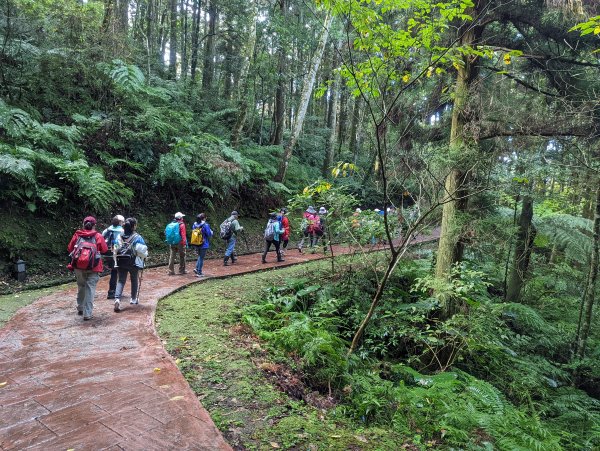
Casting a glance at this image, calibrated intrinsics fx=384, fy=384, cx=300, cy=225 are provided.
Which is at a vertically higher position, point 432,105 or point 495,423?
point 432,105

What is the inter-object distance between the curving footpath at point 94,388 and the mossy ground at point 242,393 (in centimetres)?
21

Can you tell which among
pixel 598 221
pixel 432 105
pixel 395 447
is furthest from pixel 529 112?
pixel 395 447

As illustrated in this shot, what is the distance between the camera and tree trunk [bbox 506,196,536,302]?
11031 mm

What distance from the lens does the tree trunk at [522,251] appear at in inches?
434

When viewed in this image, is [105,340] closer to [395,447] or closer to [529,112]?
[395,447]

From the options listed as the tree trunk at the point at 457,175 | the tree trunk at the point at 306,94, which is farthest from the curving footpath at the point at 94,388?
the tree trunk at the point at 306,94

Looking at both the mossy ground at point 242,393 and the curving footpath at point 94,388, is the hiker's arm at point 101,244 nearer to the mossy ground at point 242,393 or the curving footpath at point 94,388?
the curving footpath at point 94,388

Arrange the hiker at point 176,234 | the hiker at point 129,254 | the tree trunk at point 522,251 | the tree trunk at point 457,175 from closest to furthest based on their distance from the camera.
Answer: the hiker at point 129,254 → the tree trunk at point 457,175 → the hiker at point 176,234 → the tree trunk at point 522,251

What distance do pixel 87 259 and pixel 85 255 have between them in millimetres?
72

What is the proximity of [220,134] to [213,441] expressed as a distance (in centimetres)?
1518

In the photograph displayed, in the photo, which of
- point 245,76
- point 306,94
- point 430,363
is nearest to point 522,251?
point 430,363

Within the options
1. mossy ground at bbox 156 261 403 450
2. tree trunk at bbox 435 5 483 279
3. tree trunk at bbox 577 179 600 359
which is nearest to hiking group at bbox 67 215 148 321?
mossy ground at bbox 156 261 403 450

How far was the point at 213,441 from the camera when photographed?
10.8 feet

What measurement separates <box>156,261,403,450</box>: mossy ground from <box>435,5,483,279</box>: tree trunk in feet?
15.6
